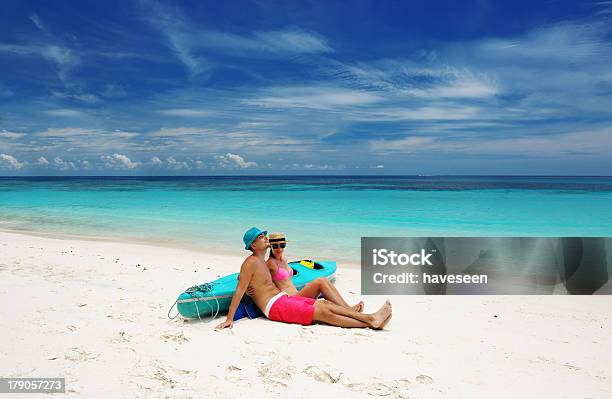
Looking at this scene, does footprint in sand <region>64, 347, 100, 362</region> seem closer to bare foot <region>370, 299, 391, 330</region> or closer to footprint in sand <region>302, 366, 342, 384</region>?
footprint in sand <region>302, 366, 342, 384</region>

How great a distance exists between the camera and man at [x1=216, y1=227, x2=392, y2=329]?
457 cm

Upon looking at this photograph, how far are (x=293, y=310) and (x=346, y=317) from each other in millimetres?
553

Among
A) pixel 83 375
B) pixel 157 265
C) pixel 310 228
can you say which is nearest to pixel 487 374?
pixel 83 375

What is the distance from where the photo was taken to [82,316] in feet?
15.2

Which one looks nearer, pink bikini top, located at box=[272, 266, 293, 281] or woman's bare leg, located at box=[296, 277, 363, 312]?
woman's bare leg, located at box=[296, 277, 363, 312]

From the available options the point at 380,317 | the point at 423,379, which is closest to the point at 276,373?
the point at 423,379

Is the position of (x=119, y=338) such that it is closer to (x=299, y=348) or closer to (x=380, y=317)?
(x=299, y=348)

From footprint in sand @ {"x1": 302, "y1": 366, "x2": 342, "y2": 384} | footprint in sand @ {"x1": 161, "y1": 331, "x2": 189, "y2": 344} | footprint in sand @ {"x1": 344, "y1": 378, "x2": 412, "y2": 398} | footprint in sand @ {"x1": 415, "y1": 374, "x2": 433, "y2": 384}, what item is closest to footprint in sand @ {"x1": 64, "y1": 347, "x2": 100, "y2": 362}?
footprint in sand @ {"x1": 161, "y1": 331, "x2": 189, "y2": 344}

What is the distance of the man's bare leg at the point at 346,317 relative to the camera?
457 cm

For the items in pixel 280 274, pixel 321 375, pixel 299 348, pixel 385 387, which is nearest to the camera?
pixel 385 387

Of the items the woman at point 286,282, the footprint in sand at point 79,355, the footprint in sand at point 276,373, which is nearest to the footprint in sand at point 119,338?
the footprint in sand at point 79,355

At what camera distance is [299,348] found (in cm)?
394

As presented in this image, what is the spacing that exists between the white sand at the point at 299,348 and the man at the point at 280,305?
0.13 metres

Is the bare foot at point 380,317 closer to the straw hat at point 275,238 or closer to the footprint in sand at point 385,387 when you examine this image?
the footprint in sand at point 385,387
